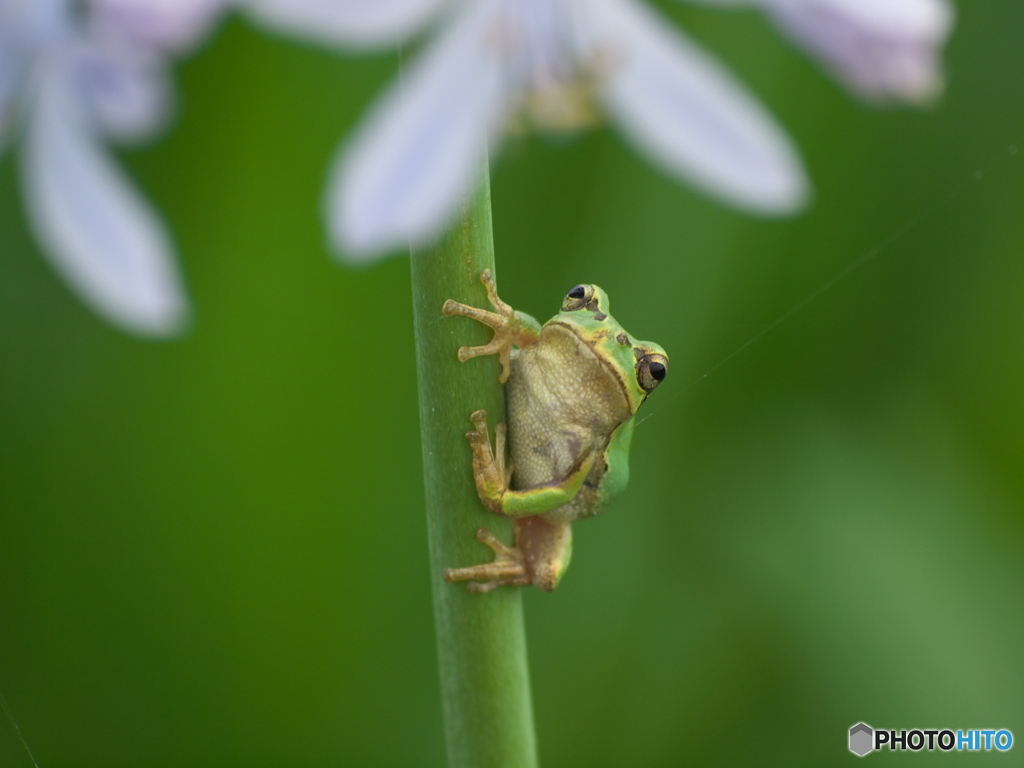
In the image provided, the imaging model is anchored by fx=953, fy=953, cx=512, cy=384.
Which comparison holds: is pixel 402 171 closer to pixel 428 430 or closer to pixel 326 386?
pixel 428 430

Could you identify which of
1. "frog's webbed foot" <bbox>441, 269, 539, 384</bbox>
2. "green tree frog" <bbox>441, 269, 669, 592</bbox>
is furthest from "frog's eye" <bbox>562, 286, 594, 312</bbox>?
"frog's webbed foot" <bbox>441, 269, 539, 384</bbox>

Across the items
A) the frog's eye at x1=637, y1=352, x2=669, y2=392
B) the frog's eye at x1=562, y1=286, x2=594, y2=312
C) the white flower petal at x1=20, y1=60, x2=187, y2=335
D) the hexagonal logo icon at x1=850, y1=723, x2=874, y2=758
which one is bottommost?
the hexagonal logo icon at x1=850, y1=723, x2=874, y2=758

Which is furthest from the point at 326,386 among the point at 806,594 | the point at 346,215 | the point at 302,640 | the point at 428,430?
the point at 346,215

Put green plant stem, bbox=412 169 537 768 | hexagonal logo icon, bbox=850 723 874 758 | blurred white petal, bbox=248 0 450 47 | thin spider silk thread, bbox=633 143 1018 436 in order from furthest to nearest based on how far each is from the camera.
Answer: hexagonal logo icon, bbox=850 723 874 758
thin spider silk thread, bbox=633 143 1018 436
green plant stem, bbox=412 169 537 768
blurred white petal, bbox=248 0 450 47

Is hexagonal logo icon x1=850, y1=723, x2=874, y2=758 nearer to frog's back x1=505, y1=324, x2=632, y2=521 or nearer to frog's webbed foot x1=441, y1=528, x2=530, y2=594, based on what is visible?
frog's back x1=505, y1=324, x2=632, y2=521

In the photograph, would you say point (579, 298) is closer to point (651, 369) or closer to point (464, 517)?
point (651, 369)

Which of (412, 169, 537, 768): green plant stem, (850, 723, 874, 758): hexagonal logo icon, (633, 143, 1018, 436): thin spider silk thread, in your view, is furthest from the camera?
(850, 723, 874, 758): hexagonal logo icon

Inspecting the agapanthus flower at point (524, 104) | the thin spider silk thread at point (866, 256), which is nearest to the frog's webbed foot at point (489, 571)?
the thin spider silk thread at point (866, 256)
